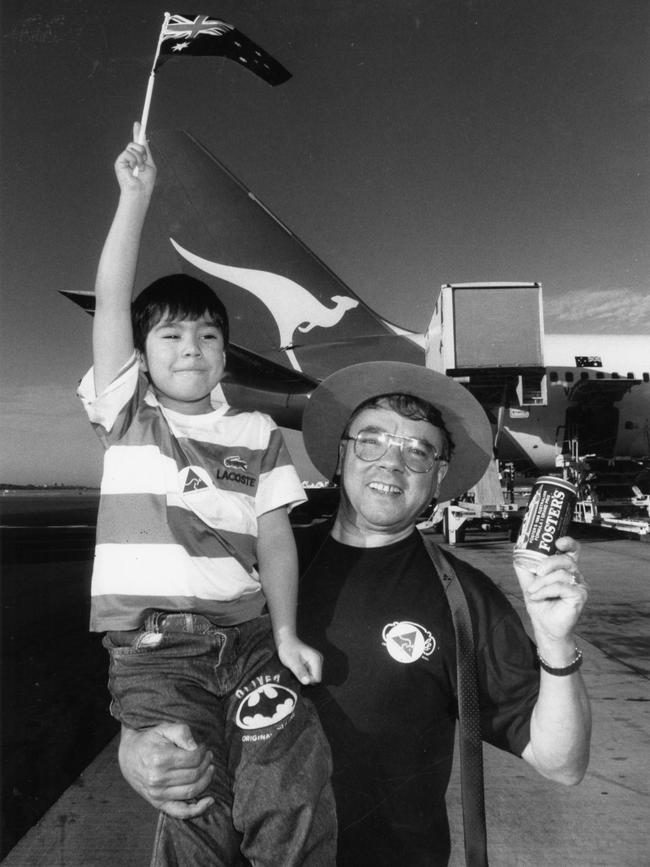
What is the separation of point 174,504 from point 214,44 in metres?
2.01

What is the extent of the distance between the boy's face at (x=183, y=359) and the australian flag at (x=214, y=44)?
131cm

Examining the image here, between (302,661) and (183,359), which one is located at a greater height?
(183,359)

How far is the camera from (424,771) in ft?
4.89

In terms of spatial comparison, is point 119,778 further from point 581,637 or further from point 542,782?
point 581,637

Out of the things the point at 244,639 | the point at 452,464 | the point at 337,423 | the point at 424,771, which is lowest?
the point at 424,771

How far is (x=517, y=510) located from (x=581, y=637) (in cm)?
671

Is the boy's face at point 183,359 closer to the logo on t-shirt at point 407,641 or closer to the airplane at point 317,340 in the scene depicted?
the logo on t-shirt at point 407,641

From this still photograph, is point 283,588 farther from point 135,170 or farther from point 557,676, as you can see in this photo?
point 135,170

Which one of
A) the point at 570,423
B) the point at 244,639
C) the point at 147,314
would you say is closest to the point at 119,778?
the point at 244,639

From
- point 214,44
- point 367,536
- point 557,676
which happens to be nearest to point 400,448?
point 367,536

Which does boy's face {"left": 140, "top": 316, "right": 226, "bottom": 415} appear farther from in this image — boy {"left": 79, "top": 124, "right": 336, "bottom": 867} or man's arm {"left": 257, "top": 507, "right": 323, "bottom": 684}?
man's arm {"left": 257, "top": 507, "right": 323, "bottom": 684}

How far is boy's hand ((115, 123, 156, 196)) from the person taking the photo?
5.31 ft

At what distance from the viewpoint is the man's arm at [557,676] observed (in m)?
1.27

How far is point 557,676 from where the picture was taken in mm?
→ 1348
